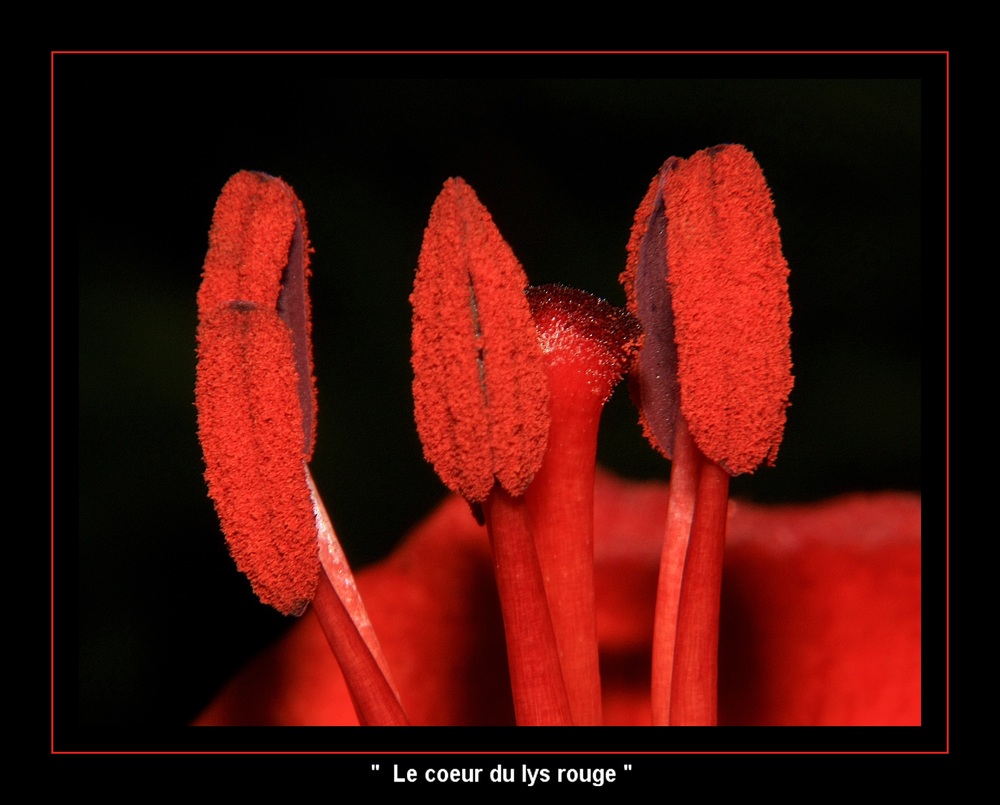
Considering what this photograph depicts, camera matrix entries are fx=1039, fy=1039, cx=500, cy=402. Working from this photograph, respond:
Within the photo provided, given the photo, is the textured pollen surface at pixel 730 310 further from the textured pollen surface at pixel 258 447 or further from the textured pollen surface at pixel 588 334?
the textured pollen surface at pixel 258 447

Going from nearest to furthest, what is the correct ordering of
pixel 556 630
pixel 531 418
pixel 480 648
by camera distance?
pixel 531 418, pixel 556 630, pixel 480 648

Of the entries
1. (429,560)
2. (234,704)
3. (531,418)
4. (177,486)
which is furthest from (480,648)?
(531,418)

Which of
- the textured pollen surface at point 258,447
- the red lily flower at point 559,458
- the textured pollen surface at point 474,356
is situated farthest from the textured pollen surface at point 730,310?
the textured pollen surface at point 258,447

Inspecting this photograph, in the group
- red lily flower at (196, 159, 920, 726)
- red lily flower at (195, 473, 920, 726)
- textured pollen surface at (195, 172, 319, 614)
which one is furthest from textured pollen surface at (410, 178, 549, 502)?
red lily flower at (195, 473, 920, 726)

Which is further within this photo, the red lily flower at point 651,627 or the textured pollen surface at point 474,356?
the red lily flower at point 651,627

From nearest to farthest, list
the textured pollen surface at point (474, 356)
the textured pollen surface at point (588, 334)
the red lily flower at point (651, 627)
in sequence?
the textured pollen surface at point (474, 356) → the textured pollen surface at point (588, 334) → the red lily flower at point (651, 627)

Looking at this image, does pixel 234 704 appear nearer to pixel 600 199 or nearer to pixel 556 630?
pixel 556 630

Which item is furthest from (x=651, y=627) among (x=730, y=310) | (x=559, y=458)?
(x=730, y=310)
